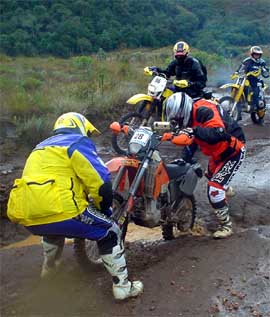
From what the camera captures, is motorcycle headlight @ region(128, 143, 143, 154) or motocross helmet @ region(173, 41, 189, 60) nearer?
motorcycle headlight @ region(128, 143, 143, 154)

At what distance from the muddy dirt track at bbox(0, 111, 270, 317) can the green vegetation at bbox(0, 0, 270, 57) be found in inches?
871

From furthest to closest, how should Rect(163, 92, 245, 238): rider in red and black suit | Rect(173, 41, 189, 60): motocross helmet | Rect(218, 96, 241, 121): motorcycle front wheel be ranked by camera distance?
Rect(218, 96, 241, 121): motorcycle front wheel < Rect(173, 41, 189, 60): motocross helmet < Rect(163, 92, 245, 238): rider in red and black suit

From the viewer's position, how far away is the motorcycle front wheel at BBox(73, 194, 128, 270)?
15.8 feet

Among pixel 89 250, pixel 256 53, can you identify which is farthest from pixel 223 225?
Result: pixel 256 53

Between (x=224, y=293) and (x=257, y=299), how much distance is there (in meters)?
0.27

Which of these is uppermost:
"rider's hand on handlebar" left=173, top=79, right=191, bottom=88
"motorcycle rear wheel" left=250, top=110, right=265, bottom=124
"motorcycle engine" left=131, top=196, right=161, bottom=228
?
"rider's hand on handlebar" left=173, top=79, right=191, bottom=88

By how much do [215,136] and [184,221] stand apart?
106 centimetres

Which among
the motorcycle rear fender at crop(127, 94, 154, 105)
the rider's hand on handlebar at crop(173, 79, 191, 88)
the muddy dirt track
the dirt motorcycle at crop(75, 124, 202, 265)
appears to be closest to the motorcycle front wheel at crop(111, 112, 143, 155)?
the motorcycle rear fender at crop(127, 94, 154, 105)

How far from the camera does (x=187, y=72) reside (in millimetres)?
9992

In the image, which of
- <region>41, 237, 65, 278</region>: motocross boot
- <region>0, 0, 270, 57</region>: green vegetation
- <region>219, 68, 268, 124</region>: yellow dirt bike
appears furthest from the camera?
<region>0, 0, 270, 57</region>: green vegetation

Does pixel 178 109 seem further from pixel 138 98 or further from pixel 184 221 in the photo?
pixel 138 98

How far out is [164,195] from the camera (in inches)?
210

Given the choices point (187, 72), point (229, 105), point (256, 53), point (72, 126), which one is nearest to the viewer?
point (72, 126)

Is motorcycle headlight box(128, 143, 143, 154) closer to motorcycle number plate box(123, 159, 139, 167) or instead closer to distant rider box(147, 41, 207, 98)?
motorcycle number plate box(123, 159, 139, 167)
